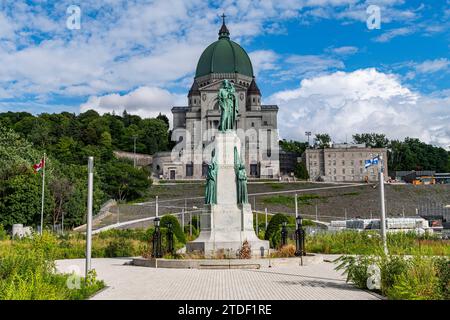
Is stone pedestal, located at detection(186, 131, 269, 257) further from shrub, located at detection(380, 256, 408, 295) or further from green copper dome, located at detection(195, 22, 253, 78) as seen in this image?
green copper dome, located at detection(195, 22, 253, 78)

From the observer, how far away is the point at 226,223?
20.9 meters

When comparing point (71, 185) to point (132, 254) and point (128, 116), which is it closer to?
point (132, 254)

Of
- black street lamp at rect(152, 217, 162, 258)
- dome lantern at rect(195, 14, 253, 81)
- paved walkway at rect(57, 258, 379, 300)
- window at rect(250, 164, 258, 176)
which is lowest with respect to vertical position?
paved walkway at rect(57, 258, 379, 300)

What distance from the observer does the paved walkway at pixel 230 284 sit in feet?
36.0

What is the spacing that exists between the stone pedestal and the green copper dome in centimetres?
9180

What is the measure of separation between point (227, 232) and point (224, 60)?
94.8 meters

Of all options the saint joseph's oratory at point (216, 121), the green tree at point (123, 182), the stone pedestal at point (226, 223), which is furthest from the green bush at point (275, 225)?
the saint joseph's oratory at point (216, 121)

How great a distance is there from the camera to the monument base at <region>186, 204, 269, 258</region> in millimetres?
20250

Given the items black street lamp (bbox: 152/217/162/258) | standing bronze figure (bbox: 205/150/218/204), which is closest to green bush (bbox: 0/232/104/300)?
black street lamp (bbox: 152/217/162/258)

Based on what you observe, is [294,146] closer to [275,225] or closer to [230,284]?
[275,225]

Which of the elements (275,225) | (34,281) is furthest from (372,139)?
(34,281)

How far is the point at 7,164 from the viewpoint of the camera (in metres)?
46.9

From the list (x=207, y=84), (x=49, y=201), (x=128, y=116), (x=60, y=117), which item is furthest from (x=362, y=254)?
(x=128, y=116)
